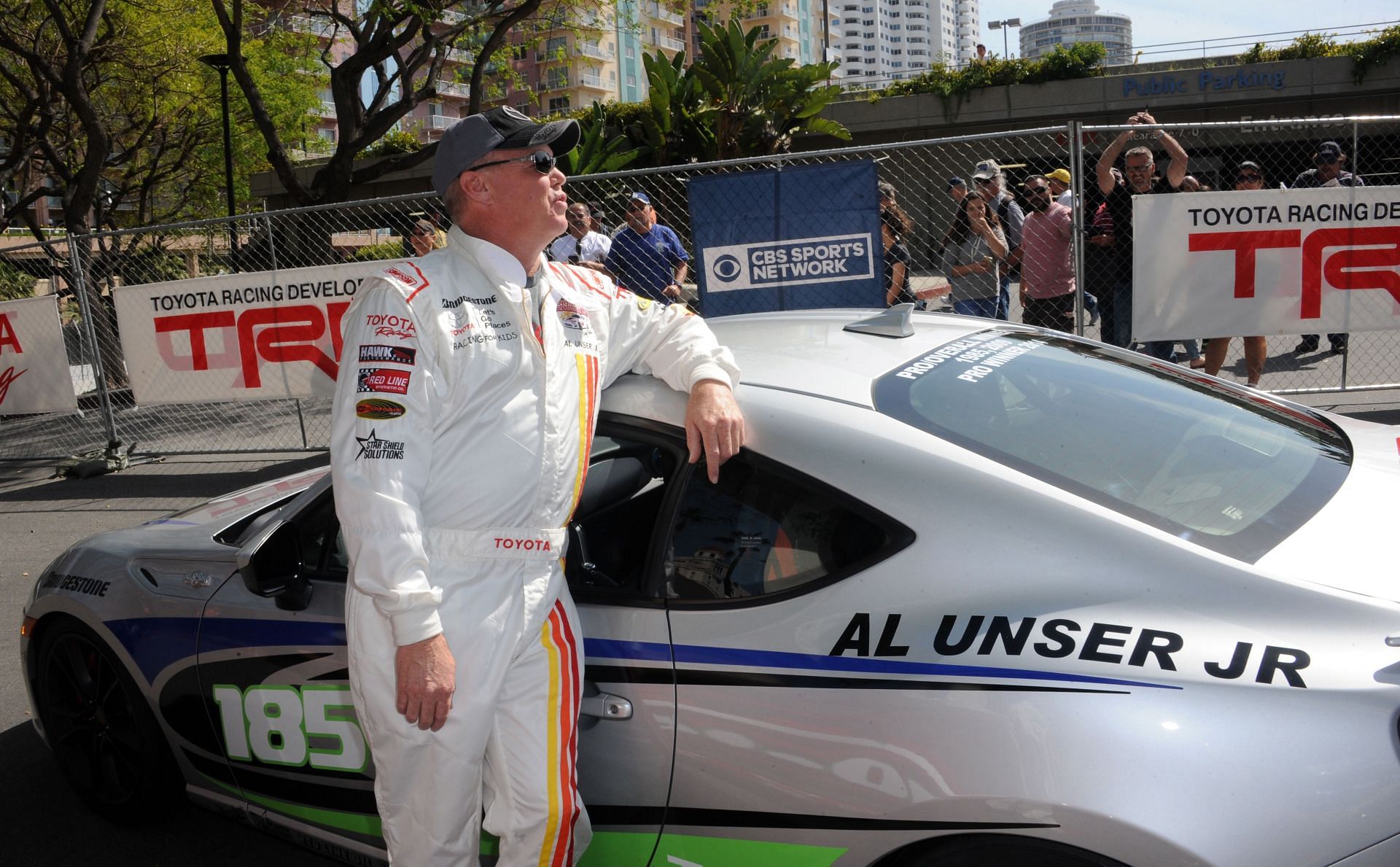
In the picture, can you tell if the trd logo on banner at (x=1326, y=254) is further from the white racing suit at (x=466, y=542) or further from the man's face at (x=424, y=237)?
the white racing suit at (x=466, y=542)

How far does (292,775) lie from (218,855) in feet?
2.48

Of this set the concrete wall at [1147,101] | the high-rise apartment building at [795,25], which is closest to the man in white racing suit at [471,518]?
the concrete wall at [1147,101]

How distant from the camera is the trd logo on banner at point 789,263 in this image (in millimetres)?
7242

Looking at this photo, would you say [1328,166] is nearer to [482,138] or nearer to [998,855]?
[482,138]

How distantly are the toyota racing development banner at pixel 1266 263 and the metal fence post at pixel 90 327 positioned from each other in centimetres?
797

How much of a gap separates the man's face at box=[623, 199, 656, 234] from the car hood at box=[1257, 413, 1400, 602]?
6.38 m

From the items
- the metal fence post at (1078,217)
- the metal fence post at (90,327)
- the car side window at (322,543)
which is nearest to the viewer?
the car side window at (322,543)

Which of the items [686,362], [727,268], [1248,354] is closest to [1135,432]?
[686,362]

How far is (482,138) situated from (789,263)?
197 inches

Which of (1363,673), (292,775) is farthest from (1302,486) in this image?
(292,775)

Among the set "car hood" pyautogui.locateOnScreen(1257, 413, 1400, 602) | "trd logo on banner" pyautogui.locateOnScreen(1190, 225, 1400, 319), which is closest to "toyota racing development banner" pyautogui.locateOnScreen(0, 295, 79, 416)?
"trd logo on banner" pyautogui.locateOnScreen(1190, 225, 1400, 319)

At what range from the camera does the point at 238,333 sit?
27.5ft

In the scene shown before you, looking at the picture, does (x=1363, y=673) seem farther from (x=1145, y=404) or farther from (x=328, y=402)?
(x=328, y=402)

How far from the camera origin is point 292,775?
2.91 metres
